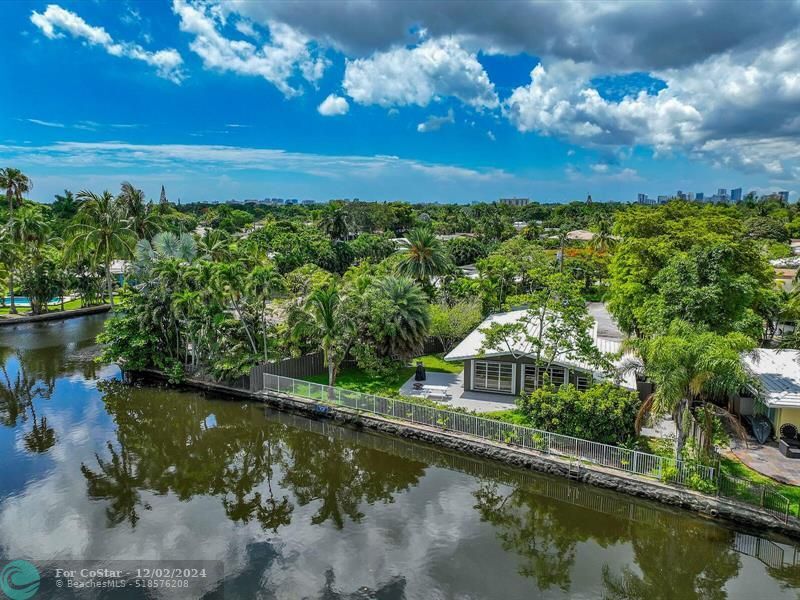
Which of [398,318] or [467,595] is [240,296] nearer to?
[398,318]

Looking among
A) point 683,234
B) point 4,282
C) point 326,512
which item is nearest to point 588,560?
point 326,512

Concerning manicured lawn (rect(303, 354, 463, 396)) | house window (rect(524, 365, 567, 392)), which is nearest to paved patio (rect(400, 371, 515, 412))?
manicured lawn (rect(303, 354, 463, 396))

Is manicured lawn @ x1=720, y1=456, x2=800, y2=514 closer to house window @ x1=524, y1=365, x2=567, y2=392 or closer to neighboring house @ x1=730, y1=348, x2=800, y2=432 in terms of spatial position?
neighboring house @ x1=730, y1=348, x2=800, y2=432

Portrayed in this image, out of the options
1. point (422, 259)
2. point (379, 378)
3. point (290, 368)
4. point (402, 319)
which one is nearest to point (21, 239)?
point (290, 368)

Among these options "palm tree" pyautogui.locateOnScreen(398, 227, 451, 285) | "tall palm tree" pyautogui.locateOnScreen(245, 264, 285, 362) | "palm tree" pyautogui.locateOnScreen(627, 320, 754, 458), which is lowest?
"palm tree" pyautogui.locateOnScreen(627, 320, 754, 458)

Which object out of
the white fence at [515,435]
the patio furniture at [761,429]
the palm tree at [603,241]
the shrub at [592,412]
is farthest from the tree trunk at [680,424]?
the palm tree at [603,241]

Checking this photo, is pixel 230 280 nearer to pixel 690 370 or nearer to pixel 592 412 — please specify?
pixel 592 412

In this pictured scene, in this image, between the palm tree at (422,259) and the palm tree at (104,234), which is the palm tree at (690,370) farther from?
the palm tree at (104,234)
